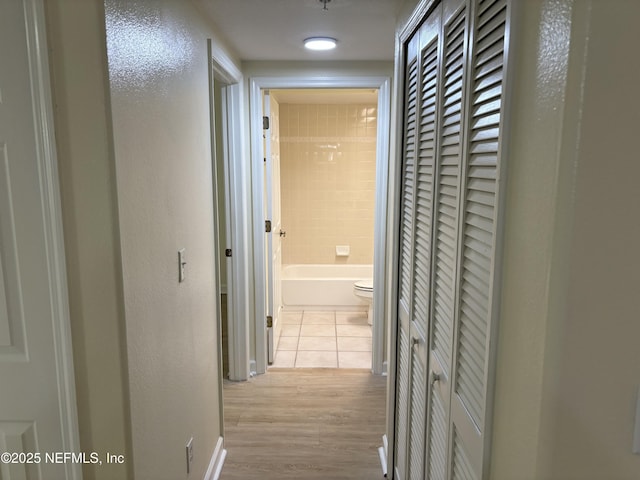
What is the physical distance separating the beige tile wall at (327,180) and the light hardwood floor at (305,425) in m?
2.06

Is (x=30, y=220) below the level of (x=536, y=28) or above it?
below

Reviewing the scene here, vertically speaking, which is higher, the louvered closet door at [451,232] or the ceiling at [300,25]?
the ceiling at [300,25]

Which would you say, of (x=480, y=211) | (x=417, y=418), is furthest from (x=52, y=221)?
(x=417, y=418)

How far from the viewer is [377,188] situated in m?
3.15

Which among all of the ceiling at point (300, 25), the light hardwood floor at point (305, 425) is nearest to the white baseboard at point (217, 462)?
the light hardwood floor at point (305, 425)

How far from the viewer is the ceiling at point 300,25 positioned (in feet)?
6.39

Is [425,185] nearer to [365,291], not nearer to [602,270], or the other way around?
[602,270]

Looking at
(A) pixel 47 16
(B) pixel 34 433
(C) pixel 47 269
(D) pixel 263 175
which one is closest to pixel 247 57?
(D) pixel 263 175

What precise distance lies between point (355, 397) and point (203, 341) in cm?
131

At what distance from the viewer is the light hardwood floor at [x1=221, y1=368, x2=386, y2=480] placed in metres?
2.33

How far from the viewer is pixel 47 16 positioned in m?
1.08

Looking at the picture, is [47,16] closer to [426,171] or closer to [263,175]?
[426,171]

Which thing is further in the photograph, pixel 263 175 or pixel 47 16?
pixel 263 175

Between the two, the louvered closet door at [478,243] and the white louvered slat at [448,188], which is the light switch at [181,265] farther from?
the louvered closet door at [478,243]
